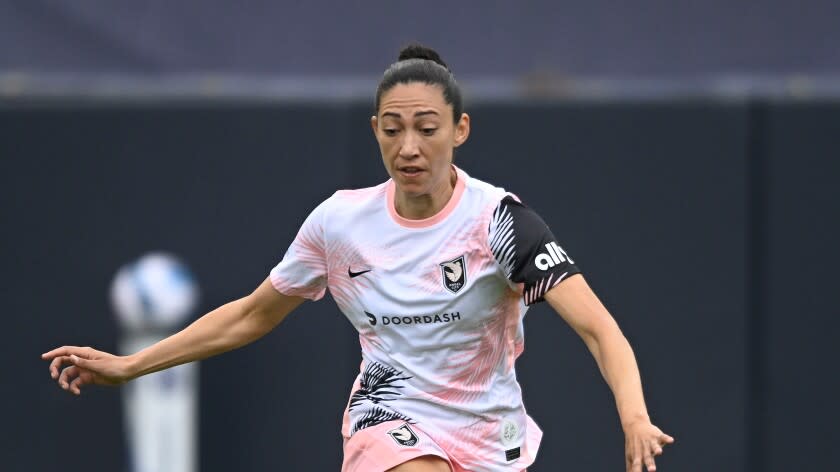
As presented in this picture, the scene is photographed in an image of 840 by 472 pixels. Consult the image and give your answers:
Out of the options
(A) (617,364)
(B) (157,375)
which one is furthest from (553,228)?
(A) (617,364)

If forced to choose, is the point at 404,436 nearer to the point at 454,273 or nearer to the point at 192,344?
the point at 454,273

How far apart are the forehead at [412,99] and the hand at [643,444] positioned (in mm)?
1108

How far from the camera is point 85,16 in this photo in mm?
7887

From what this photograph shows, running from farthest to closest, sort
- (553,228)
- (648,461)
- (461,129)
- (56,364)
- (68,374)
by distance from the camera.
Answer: (553,228) < (68,374) < (56,364) < (461,129) < (648,461)

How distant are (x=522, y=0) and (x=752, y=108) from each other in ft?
4.05

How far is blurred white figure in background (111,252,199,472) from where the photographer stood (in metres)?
7.59

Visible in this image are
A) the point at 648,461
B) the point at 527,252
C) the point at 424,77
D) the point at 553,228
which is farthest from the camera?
the point at 553,228

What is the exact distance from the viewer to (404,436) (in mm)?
4547

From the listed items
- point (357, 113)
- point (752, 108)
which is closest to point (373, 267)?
point (357, 113)

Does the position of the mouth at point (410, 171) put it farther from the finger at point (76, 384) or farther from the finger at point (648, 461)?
the finger at point (76, 384)

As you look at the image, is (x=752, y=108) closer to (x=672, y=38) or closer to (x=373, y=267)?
(x=672, y=38)

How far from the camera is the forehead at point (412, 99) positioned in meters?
4.48

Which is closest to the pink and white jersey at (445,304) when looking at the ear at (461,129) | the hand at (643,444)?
the ear at (461,129)

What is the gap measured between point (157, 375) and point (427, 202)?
3.53 m
